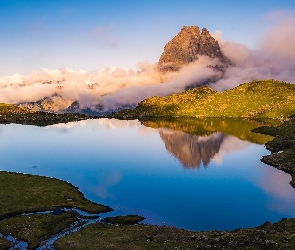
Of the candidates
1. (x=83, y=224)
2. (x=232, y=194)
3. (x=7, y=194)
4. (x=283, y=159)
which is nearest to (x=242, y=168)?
(x=283, y=159)

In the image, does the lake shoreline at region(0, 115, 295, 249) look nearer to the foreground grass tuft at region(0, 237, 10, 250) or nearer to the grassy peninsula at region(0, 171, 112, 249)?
the foreground grass tuft at region(0, 237, 10, 250)

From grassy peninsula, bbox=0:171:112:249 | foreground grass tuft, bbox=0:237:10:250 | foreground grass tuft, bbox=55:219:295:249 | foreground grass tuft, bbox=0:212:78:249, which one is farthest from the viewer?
grassy peninsula, bbox=0:171:112:249

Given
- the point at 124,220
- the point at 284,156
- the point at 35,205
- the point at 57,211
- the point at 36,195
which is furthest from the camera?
the point at 284,156

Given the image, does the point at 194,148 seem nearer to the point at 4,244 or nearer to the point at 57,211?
the point at 57,211

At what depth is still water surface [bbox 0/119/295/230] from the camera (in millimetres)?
66438

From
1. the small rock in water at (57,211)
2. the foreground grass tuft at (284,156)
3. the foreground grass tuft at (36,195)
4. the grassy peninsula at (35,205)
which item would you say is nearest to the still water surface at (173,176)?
the foreground grass tuft at (284,156)

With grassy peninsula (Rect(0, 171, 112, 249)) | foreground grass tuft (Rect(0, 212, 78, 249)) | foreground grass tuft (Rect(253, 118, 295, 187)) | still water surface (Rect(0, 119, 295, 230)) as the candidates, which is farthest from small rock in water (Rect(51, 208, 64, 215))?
foreground grass tuft (Rect(253, 118, 295, 187))

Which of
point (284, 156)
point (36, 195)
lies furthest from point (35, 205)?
point (284, 156)

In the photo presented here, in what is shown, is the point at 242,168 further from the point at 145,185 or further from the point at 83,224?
the point at 83,224

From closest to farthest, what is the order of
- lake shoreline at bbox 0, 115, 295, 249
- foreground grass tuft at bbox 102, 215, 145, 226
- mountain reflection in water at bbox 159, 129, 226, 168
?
1. lake shoreline at bbox 0, 115, 295, 249
2. foreground grass tuft at bbox 102, 215, 145, 226
3. mountain reflection in water at bbox 159, 129, 226, 168

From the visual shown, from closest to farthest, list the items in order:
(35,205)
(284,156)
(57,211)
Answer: (57,211)
(35,205)
(284,156)

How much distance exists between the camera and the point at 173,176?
97.4m

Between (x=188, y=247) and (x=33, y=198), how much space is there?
42.8 meters

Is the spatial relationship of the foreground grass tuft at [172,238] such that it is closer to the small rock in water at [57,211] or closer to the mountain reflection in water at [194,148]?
the small rock in water at [57,211]
